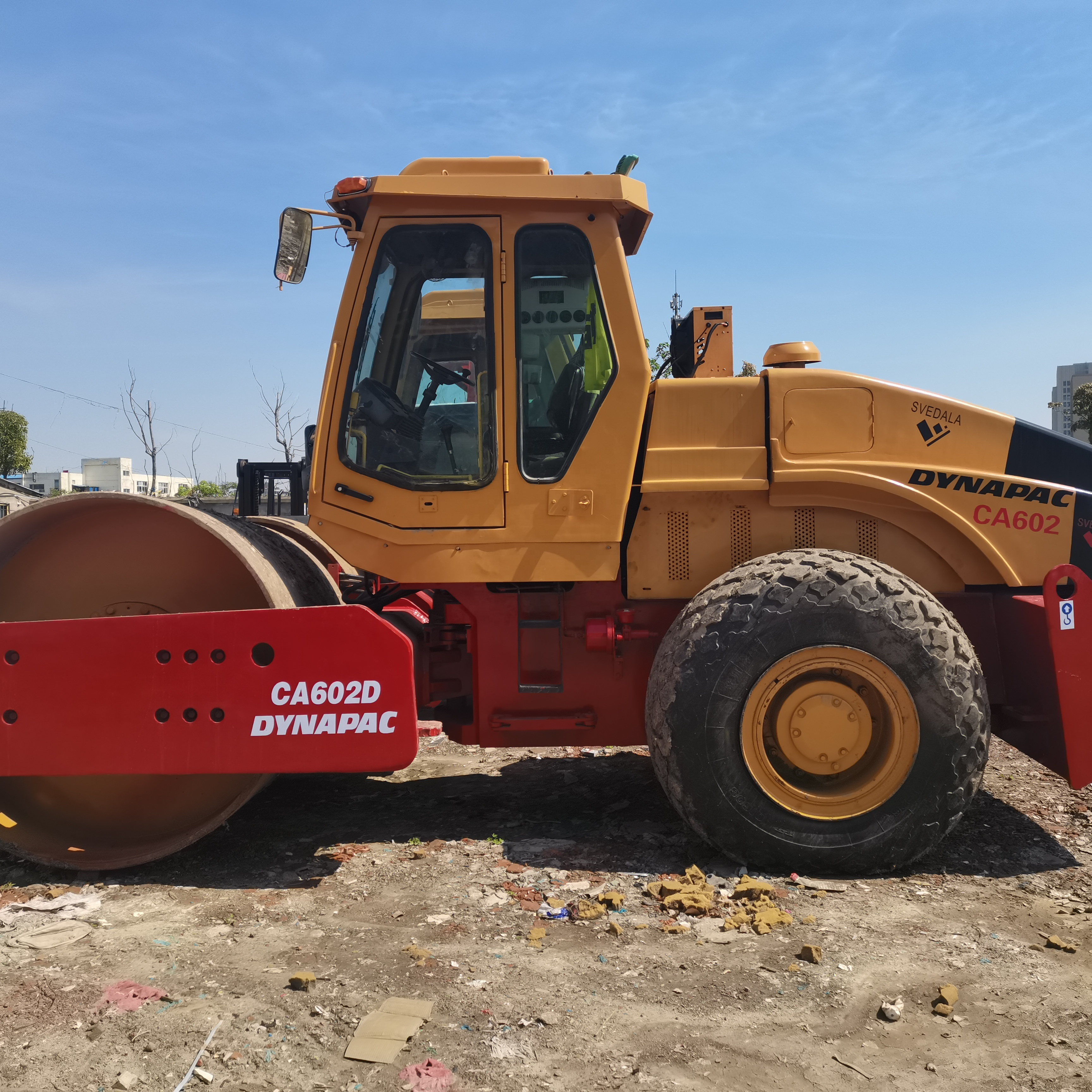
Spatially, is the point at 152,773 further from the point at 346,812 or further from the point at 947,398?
the point at 947,398

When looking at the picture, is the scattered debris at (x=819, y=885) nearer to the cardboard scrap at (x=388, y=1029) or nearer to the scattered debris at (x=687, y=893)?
the scattered debris at (x=687, y=893)

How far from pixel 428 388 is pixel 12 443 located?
40991mm

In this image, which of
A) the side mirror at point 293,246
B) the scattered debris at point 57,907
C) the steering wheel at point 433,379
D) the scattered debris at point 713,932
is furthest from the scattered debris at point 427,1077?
the side mirror at point 293,246

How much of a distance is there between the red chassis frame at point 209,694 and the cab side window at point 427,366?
30.8 inches

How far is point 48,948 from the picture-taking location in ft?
11.2

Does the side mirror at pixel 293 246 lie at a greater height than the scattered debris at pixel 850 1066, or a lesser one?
greater

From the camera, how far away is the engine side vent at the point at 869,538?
4.41 m

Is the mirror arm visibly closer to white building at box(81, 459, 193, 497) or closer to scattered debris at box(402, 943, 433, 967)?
scattered debris at box(402, 943, 433, 967)

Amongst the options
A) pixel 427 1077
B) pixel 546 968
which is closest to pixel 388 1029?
pixel 427 1077

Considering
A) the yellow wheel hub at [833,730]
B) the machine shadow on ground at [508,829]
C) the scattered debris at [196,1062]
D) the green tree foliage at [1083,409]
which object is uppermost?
the green tree foliage at [1083,409]

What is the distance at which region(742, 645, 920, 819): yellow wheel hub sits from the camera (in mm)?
3951

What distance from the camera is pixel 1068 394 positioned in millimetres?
100812

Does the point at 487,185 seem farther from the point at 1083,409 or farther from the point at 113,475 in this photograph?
the point at 113,475

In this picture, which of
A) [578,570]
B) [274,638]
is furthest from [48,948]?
[578,570]
